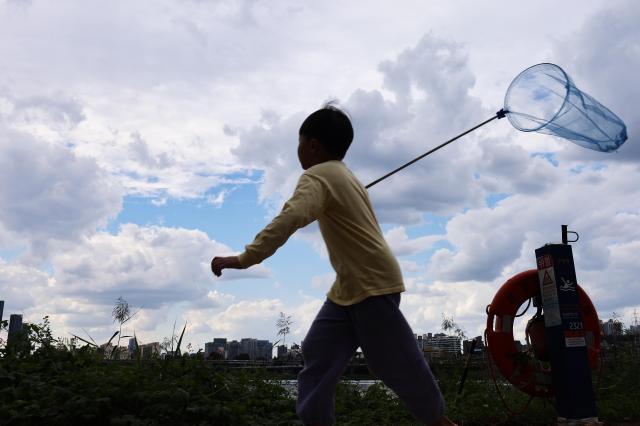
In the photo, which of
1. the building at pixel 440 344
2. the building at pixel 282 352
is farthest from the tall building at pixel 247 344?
the building at pixel 440 344

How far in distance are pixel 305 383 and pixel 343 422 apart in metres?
2.13

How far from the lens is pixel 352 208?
3336mm

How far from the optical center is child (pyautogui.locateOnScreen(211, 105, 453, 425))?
3209 millimetres

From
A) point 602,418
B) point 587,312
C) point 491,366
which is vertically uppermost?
point 587,312

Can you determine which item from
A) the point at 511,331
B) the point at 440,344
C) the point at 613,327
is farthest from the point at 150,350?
the point at 613,327

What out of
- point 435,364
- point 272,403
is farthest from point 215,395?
point 435,364

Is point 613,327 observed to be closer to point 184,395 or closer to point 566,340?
point 566,340

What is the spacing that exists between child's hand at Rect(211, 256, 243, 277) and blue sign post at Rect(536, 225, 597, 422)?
358 centimetres

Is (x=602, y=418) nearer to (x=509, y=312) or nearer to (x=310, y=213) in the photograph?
(x=509, y=312)

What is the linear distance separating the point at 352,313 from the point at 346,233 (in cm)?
39

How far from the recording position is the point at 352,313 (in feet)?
10.8

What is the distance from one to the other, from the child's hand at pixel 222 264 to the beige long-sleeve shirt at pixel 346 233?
333 mm

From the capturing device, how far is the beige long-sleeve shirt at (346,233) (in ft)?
10.5

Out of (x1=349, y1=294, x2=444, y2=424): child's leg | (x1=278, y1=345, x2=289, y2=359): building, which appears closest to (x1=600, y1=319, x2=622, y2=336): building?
(x1=278, y1=345, x2=289, y2=359): building
